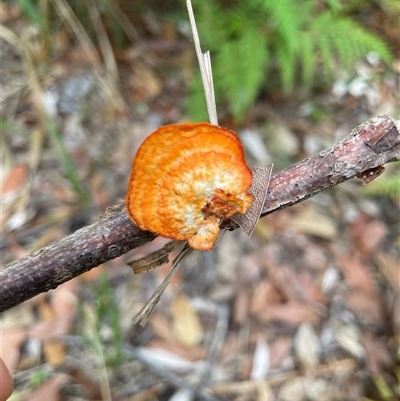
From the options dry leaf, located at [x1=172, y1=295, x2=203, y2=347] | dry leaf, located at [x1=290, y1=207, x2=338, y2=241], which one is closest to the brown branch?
dry leaf, located at [x1=172, y1=295, x2=203, y2=347]

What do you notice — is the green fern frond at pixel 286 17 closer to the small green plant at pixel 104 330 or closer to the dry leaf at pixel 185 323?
the dry leaf at pixel 185 323

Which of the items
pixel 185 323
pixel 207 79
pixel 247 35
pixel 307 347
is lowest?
pixel 307 347

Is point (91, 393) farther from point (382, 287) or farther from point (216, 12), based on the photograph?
point (216, 12)

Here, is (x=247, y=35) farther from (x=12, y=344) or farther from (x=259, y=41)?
(x=12, y=344)

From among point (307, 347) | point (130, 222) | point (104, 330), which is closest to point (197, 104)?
point (104, 330)

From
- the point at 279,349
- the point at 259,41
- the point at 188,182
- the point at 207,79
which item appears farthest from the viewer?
the point at 259,41

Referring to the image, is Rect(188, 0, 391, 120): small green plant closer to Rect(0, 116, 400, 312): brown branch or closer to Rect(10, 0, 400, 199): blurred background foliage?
Rect(10, 0, 400, 199): blurred background foliage
